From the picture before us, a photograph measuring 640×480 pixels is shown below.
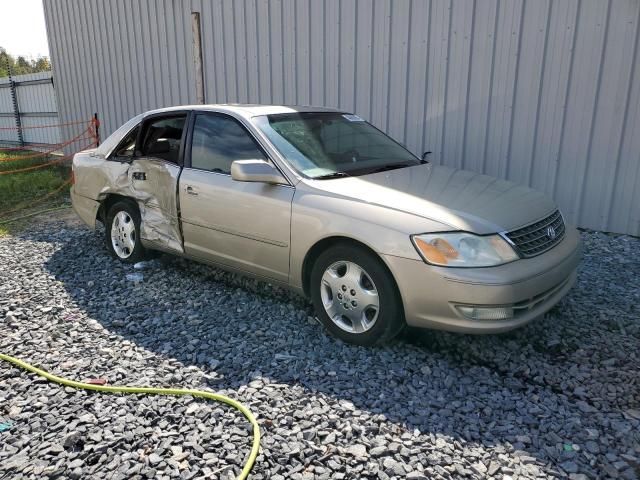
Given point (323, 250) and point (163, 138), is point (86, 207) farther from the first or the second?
point (323, 250)

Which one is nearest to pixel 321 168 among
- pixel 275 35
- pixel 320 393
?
pixel 320 393

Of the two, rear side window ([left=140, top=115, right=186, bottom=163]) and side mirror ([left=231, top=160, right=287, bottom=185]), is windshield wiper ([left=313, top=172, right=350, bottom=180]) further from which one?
rear side window ([left=140, top=115, right=186, bottom=163])

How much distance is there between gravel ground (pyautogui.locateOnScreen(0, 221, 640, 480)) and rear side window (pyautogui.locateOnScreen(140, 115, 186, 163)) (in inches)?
48.4

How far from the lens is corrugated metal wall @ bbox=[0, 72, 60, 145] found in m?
15.5

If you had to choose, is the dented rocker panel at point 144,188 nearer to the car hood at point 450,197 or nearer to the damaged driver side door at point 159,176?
the damaged driver side door at point 159,176

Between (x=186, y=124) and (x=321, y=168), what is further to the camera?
(x=186, y=124)

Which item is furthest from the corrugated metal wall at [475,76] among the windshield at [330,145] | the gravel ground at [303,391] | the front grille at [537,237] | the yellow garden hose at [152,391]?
the yellow garden hose at [152,391]

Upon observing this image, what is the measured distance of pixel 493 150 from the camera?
6.37 m

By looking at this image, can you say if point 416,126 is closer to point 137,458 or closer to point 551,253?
point 551,253

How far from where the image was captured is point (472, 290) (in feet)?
9.96

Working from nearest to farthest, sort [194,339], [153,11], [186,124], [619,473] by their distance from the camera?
[619,473], [194,339], [186,124], [153,11]

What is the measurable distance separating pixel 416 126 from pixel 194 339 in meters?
4.43

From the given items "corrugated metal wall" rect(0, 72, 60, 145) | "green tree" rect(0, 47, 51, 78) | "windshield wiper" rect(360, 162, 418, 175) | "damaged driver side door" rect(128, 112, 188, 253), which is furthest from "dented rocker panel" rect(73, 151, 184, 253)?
"green tree" rect(0, 47, 51, 78)

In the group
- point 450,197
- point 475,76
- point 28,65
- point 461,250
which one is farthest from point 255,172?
point 28,65
